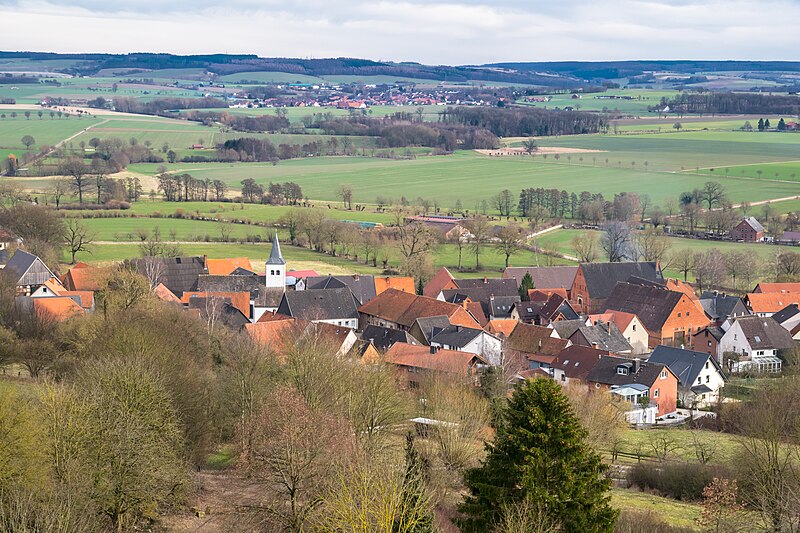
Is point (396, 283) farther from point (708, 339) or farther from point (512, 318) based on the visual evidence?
point (708, 339)

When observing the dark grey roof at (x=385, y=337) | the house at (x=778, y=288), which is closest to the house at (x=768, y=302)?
the house at (x=778, y=288)

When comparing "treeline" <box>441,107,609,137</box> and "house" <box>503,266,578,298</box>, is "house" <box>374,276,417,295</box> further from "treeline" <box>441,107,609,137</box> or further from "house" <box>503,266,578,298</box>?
"treeline" <box>441,107,609,137</box>

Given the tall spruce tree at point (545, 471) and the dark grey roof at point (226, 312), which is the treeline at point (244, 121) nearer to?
the dark grey roof at point (226, 312)

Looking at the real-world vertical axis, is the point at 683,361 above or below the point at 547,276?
above

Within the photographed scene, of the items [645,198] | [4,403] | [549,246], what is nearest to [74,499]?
[4,403]

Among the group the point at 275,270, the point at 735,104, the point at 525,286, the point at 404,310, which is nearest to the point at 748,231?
the point at 525,286

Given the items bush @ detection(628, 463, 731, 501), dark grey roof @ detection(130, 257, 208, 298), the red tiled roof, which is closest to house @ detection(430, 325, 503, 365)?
the red tiled roof

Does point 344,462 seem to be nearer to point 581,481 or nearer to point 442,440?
point 581,481
